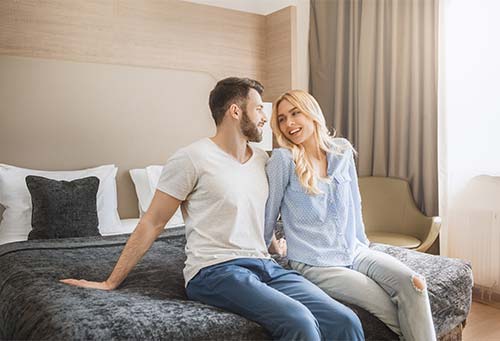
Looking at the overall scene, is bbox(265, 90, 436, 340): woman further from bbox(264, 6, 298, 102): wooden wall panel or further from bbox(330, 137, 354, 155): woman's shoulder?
bbox(264, 6, 298, 102): wooden wall panel

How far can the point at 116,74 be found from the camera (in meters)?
3.86

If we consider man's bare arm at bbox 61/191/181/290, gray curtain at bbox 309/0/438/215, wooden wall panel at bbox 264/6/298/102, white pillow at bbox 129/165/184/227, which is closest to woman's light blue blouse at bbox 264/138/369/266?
man's bare arm at bbox 61/191/181/290

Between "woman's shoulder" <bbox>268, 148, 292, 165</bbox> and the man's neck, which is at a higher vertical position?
the man's neck

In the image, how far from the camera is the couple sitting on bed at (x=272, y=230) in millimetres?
1764

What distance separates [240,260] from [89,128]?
225 centimetres

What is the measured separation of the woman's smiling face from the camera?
221cm

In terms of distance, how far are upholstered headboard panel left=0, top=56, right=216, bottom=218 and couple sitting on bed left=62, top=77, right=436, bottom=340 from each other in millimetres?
1822

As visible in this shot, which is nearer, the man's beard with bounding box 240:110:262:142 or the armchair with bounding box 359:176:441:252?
the man's beard with bounding box 240:110:262:142

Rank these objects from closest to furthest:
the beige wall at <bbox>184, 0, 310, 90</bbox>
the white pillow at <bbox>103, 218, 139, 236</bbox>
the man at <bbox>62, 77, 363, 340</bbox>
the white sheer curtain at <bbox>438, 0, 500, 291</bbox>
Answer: the man at <bbox>62, 77, 363, 340</bbox>, the white pillow at <bbox>103, 218, 139, 236</bbox>, the white sheer curtain at <bbox>438, 0, 500, 291</bbox>, the beige wall at <bbox>184, 0, 310, 90</bbox>

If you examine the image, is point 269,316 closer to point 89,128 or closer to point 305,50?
point 89,128

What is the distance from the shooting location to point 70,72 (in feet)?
12.1

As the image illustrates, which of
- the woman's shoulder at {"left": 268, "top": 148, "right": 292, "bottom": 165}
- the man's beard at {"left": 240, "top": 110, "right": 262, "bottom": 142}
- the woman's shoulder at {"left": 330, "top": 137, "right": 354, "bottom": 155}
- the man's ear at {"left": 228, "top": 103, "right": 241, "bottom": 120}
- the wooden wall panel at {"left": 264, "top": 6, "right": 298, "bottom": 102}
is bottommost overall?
the woman's shoulder at {"left": 268, "top": 148, "right": 292, "bottom": 165}

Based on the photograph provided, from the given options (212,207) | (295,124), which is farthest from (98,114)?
(212,207)

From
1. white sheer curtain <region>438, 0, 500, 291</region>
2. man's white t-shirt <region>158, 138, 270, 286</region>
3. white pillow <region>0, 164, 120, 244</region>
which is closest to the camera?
man's white t-shirt <region>158, 138, 270, 286</region>
